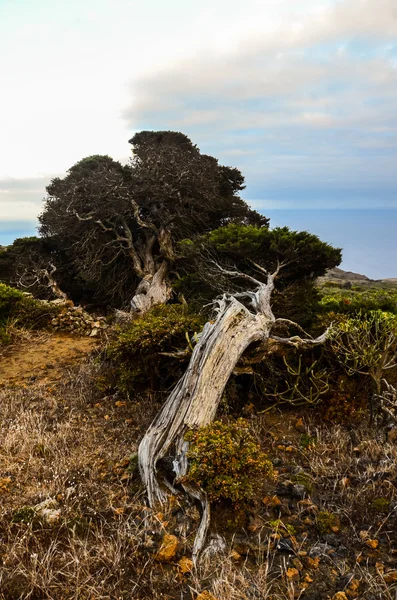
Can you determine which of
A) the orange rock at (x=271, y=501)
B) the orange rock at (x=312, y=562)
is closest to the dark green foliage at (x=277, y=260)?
the orange rock at (x=271, y=501)

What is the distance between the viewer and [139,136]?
82.7 feet

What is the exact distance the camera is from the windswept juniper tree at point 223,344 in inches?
186

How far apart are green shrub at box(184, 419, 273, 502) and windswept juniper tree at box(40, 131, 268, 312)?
1102 cm

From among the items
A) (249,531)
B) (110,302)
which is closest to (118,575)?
(249,531)

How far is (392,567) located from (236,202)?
17263 mm

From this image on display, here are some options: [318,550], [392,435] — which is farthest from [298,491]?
[392,435]

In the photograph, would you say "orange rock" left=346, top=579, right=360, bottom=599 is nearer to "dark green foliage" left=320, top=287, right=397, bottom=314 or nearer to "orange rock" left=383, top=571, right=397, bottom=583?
"orange rock" left=383, top=571, right=397, bottom=583

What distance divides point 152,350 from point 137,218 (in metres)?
9.88

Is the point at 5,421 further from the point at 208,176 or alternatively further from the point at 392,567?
the point at 208,176

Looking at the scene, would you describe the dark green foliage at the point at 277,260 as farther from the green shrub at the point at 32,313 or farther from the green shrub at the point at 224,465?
the green shrub at the point at 32,313

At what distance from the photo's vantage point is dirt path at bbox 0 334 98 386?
9.24 meters

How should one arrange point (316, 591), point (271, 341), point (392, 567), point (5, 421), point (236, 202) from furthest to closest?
1. point (236, 202)
2. point (271, 341)
3. point (5, 421)
4. point (392, 567)
5. point (316, 591)

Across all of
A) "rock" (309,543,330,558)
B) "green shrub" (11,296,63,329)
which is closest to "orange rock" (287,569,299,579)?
"rock" (309,543,330,558)

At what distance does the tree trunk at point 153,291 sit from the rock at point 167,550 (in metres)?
10.4
